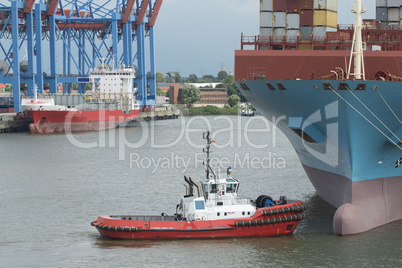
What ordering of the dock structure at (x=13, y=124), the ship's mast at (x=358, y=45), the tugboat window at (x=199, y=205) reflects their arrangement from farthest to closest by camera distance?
the dock structure at (x=13, y=124) → the ship's mast at (x=358, y=45) → the tugboat window at (x=199, y=205)

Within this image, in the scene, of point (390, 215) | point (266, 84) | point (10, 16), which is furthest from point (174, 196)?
point (10, 16)

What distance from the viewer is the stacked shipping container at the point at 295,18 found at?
31094 millimetres

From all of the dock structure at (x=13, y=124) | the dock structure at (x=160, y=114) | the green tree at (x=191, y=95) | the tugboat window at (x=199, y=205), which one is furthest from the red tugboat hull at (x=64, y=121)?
the green tree at (x=191, y=95)

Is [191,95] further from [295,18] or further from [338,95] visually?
[338,95]

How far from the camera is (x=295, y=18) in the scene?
31.2 metres

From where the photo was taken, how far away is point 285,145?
63.8 metres

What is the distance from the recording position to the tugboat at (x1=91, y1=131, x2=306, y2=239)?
79.7ft

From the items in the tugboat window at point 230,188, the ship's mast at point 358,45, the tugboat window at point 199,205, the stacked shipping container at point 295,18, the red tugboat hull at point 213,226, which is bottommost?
the red tugboat hull at point 213,226

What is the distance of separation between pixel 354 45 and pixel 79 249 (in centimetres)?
1343

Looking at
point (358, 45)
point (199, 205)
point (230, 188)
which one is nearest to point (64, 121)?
point (199, 205)

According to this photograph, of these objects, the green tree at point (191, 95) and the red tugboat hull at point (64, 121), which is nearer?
the red tugboat hull at point (64, 121)

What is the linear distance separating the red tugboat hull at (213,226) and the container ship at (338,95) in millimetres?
1947

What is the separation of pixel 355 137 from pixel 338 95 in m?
1.66

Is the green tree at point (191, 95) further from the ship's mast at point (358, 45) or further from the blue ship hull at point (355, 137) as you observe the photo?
the ship's mast at point (358, 45)
